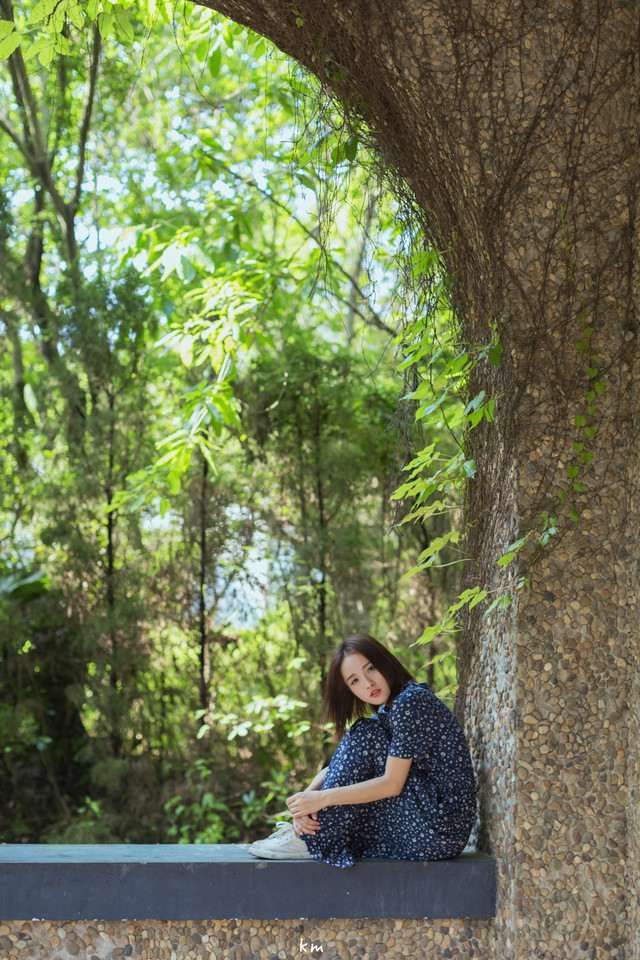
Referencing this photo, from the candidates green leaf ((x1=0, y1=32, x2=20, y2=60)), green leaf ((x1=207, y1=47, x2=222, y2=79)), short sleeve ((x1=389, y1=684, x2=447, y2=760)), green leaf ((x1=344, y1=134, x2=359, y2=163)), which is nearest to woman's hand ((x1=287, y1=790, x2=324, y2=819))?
short sleeve ((x1=389, y1=684, x2=447, y2=760))

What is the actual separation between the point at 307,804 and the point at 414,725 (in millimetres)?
364

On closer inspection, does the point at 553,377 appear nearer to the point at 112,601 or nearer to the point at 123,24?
the point at 123,24

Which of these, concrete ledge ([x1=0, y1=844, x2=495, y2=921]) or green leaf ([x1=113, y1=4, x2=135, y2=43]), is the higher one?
green leaf ([x1=113, y1=4, x2=135, y2=43])

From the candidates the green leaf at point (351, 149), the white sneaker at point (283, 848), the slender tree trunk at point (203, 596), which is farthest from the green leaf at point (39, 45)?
the slender tree trunk at point (203, 596)

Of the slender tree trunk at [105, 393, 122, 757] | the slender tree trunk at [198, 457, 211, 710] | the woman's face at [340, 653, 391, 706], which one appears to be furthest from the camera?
the slender tree trunk at [198, 457, 211, 710]

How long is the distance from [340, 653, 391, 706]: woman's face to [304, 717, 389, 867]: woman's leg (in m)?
0.07

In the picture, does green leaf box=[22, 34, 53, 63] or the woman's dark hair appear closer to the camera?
green leaf box=[22, 34, 53, 63]

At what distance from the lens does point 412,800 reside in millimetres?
2361

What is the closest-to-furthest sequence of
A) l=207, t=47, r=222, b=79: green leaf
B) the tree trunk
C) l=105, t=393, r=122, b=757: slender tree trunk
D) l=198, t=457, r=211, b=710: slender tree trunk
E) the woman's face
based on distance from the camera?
the tree trunk
the woman's face
l=207, t=47, r=222, b=79: green leaf
l=105, t=393, r=122, b=757: slender tree trunk
l=198, t=457, r=211, b=710: slender tree trunk

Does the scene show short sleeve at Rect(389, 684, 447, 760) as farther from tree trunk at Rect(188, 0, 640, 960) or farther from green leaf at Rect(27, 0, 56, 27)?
green leaf at Rect(27, 0, 56, 27)

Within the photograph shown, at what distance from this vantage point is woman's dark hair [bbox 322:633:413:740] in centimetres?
253

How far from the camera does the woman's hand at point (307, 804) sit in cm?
233

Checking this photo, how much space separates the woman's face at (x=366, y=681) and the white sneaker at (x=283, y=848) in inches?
17.2

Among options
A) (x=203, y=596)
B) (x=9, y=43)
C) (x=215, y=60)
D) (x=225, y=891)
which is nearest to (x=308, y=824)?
(x=225, y=891)
